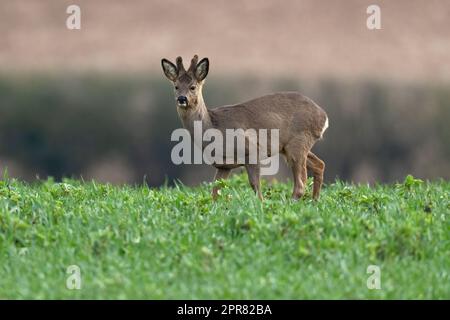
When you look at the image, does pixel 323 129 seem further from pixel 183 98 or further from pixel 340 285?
pixel 340 285

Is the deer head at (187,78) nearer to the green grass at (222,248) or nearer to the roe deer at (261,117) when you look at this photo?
the roe deer at (261,117)

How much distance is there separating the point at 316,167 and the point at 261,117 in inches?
37.7

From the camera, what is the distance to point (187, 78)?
1106cm

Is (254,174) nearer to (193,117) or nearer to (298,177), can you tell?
(298,177)

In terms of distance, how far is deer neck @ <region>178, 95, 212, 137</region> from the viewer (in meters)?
11.1

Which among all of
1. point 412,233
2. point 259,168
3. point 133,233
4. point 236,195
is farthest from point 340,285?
point 259,168

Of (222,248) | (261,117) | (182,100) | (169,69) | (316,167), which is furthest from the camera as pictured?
(316,167)

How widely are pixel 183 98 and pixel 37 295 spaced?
376 centimetres

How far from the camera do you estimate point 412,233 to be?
8539mm

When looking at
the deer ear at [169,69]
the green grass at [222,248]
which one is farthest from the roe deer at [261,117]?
the green grass at [222,248]

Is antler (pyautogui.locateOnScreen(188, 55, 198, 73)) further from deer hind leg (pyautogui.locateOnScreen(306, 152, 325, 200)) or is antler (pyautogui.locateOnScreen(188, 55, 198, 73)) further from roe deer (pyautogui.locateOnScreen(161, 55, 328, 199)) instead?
deer hind leg (pyautogui.locateOnScreen(306, 152, 325, 200))

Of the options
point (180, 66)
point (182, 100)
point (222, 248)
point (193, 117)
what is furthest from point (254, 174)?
point (222, 248)

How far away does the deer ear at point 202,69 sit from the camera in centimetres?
1106

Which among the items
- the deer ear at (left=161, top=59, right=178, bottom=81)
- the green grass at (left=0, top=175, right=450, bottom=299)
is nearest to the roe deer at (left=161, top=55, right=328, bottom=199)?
the deer ear at (left=161, top=59, right=178, bottom=81)
